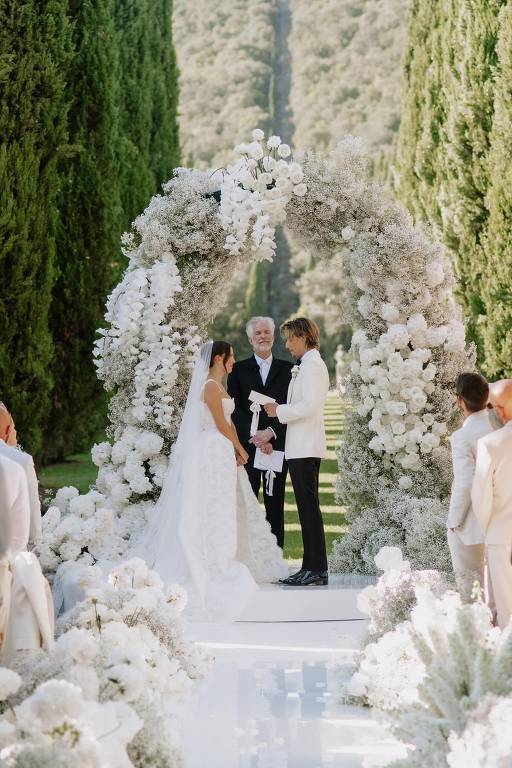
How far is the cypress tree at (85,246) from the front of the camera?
1430cm

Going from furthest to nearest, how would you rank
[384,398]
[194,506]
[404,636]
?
[384,398]
[194,506]
[404,636]

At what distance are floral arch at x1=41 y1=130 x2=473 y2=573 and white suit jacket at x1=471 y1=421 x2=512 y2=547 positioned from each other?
221cm

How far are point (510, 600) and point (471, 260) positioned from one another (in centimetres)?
713

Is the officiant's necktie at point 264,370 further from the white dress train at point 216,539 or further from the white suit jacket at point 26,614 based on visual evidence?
the white suit jacket at point 26,614

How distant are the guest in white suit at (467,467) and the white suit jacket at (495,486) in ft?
1.16

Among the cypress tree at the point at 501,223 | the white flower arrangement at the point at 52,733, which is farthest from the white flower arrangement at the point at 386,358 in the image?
the white flower arrangement at the point at 52,733

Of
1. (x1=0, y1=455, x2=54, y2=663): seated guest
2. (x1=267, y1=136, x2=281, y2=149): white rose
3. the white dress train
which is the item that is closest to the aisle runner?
the white dress train

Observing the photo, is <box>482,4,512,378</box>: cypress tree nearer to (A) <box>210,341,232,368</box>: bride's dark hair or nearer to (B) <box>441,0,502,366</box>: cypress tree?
(B) <box>441,0,502,366</box>: cypress tree

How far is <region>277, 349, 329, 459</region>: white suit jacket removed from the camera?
782 cm

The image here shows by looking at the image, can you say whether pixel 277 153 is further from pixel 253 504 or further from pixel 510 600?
pixel 510 600

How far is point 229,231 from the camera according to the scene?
8469 mm

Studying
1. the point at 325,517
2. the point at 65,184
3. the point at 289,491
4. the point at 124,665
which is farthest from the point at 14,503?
the point at 289,491

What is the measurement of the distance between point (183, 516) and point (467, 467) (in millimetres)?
2416

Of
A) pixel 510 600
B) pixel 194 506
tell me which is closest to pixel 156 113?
pixel 194 506
